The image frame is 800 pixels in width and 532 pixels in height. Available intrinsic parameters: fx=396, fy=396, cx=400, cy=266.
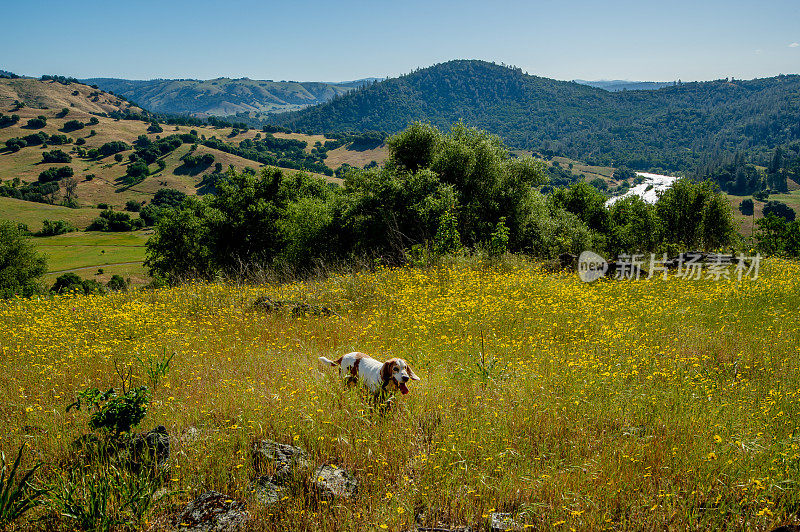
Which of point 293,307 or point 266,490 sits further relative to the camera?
point 293,307

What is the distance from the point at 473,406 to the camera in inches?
194

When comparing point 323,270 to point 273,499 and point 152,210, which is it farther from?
point 152,210

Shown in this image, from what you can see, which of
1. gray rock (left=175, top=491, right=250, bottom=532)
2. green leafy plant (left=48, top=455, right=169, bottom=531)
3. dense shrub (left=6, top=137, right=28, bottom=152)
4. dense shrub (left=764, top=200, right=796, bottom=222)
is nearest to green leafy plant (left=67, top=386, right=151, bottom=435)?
green leafy plant (left=48, top=455, right=169, bottom=531)

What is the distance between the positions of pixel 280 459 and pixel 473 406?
7.60 feet

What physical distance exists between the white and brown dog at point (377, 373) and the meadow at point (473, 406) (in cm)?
28

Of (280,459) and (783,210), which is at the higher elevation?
(783,210)

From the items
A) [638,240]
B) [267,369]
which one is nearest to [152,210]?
[638,240]

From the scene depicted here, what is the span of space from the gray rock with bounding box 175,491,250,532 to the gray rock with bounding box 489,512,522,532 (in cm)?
217

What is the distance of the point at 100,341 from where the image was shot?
25.3 ft

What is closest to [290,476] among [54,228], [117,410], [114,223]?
[117,410]

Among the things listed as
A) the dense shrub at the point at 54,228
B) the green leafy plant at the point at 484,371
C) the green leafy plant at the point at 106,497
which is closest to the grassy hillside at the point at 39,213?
the dense shrub at the point at 54,228

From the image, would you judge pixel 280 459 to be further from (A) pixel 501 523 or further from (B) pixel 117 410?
(A) pixel 501 523

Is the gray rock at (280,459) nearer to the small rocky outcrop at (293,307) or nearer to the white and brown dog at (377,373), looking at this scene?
the white and brown dog at (377,373)
